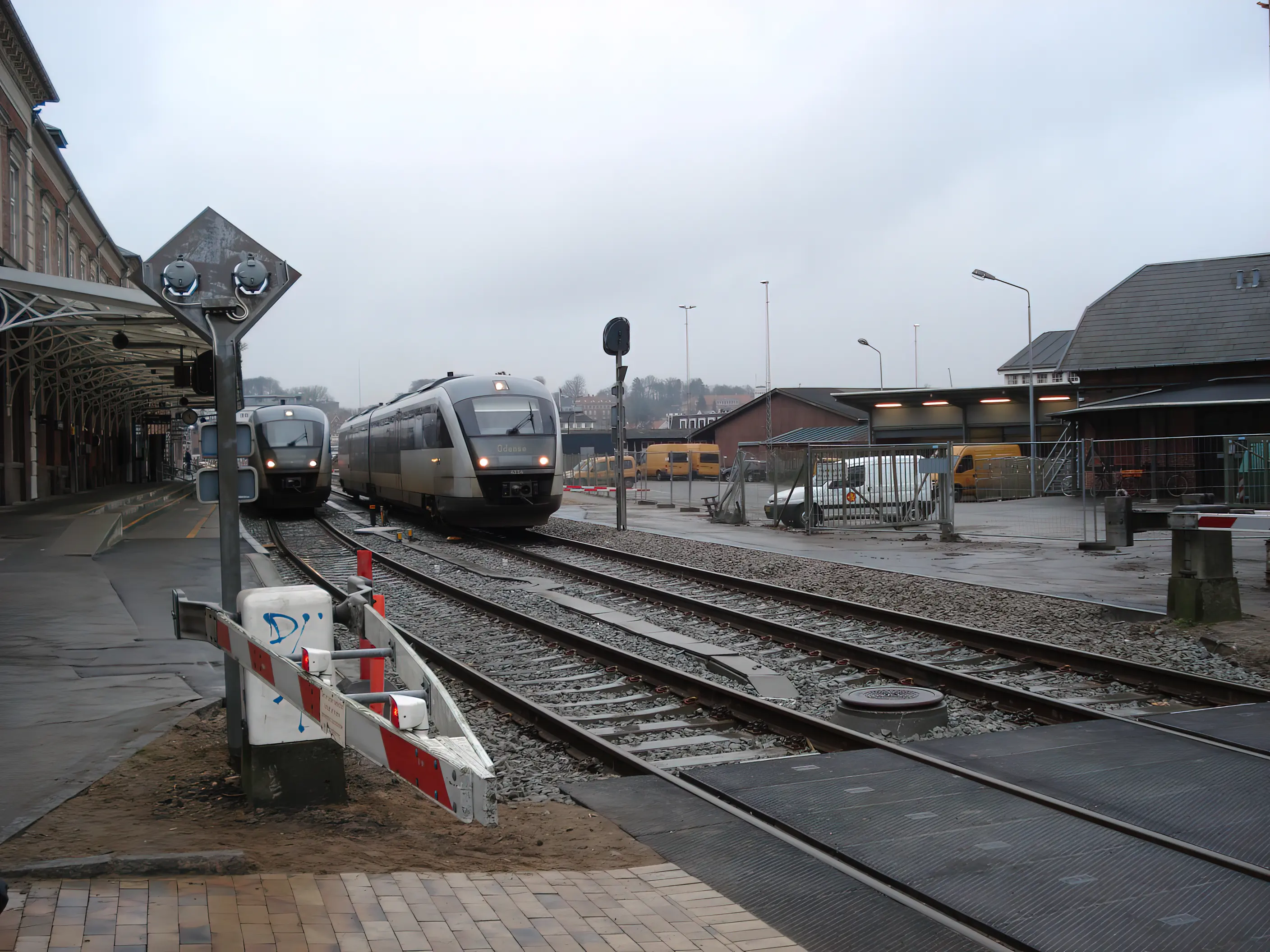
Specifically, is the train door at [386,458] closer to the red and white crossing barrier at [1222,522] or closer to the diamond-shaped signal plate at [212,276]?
the red and white crossing barrier at [1222,522]

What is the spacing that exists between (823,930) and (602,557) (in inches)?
610

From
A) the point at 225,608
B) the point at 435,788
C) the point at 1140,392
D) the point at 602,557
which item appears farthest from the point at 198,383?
the point at 1140,392

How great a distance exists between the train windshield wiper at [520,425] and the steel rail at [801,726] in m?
7.94

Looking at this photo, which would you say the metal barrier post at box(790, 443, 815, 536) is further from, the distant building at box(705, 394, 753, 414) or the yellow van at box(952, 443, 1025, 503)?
the distant building at box(705, 394, 753, 414)

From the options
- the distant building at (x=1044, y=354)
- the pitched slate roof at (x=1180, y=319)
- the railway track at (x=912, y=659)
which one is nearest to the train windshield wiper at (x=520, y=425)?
the railway track at (x=912, y=659)

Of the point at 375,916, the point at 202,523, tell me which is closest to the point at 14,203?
the point at 202,523

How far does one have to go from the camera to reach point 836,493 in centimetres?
2362

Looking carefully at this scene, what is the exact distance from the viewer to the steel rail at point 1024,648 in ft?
26.8

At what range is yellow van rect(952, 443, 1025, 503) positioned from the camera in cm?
3484

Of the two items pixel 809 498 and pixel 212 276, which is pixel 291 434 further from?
pixel 212 276

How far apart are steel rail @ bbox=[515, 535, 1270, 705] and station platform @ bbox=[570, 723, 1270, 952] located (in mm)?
1623

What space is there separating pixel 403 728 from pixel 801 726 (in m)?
4.14

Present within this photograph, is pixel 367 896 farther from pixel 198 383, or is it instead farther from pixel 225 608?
pixel 198 383

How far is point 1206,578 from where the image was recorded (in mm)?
10703
